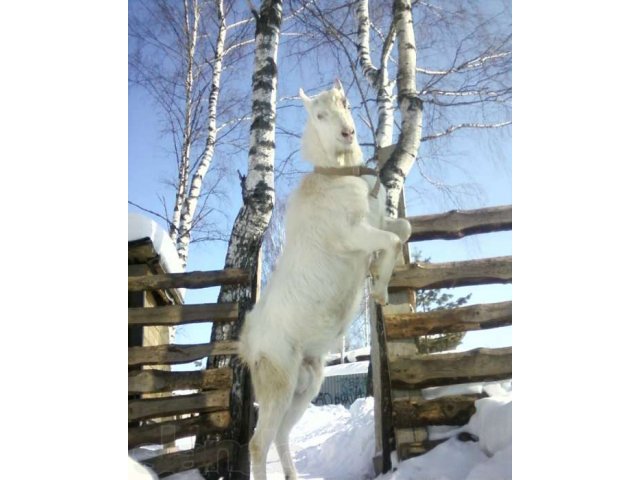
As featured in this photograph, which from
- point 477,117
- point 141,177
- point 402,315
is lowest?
point 402,315

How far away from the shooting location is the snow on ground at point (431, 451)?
186 centimetres

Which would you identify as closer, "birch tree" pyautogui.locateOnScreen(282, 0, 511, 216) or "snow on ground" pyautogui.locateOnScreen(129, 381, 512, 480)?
"snow on ground" pyautogui.locateOnScreen(129, 381, 512, 480)

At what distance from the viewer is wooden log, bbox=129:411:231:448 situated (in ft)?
6.20

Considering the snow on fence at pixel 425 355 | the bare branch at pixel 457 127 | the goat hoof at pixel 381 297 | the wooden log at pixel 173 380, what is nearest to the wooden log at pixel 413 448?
the snow on fence at pixel 425 355

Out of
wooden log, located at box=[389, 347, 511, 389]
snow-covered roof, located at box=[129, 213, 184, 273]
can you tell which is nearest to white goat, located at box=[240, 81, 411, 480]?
wooden log, located at box=[389, 347, 511, 389]

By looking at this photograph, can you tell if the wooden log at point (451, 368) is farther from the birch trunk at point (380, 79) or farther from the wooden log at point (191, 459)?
the birch trunk at point (380, 79)

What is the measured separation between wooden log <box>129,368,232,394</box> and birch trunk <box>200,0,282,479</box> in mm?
44

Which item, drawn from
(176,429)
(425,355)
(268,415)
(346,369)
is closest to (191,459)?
(176,429)

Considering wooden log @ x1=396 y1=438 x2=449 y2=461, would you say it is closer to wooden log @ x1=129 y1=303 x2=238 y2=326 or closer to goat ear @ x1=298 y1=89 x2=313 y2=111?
wooden log @ x1=129 y1=303 x2=238 y2=326
